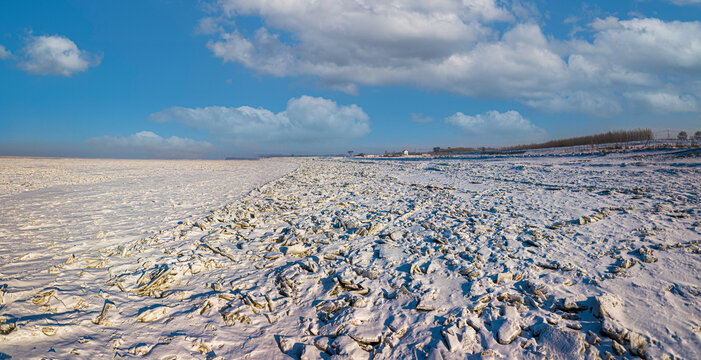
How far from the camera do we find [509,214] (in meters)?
6.87

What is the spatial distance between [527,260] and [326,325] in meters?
3.34

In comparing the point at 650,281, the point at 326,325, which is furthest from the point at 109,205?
the point at 650,281

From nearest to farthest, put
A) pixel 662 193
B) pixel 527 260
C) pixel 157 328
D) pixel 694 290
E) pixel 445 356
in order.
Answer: pixel 445 356 → pixel 157 328 → pixel 694 290 → pixel 527 260 → pixel 662 193

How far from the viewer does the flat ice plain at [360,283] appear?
2.74 metres

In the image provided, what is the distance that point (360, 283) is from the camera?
13.0 feet

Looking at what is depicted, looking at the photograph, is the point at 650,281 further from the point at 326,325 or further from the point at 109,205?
the point at 109,205

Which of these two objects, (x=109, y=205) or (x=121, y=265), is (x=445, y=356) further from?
(x=109, y=205)

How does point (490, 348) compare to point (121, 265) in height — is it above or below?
below

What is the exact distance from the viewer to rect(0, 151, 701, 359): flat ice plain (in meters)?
2.74

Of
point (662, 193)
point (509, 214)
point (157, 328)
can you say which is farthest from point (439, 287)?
point (662, 193)

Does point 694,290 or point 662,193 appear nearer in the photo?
point 694,290

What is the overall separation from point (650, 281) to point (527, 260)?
4.40 feet

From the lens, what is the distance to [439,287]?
380 cm

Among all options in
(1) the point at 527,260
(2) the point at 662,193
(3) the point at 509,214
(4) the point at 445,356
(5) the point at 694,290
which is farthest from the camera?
(2) the point at 662,193
